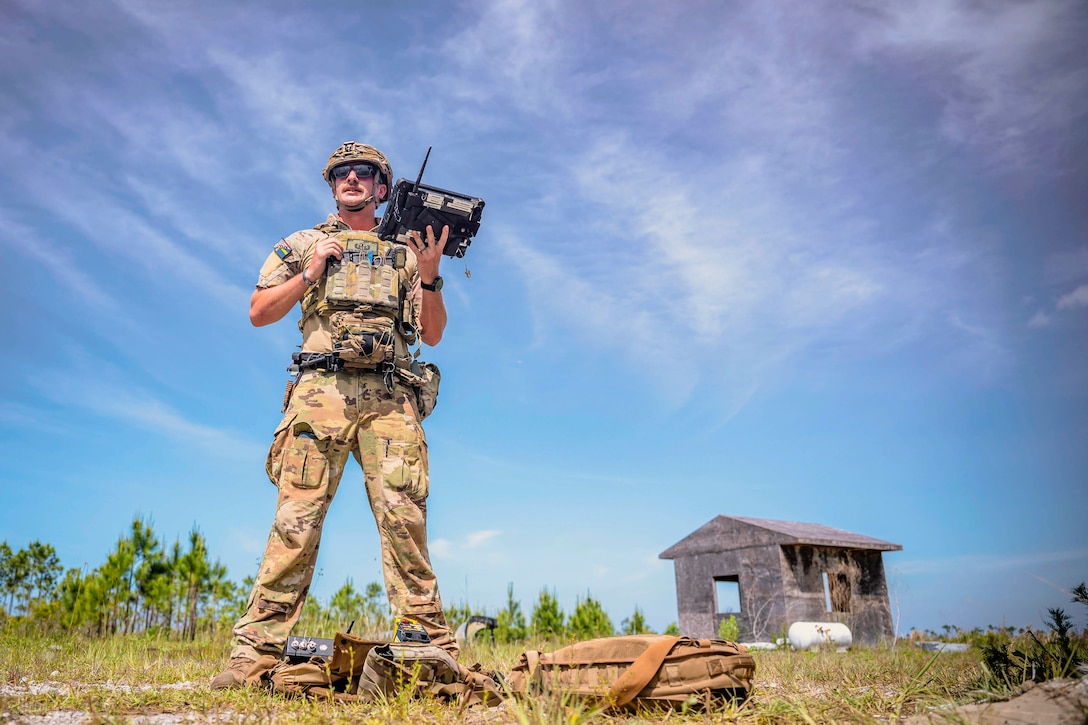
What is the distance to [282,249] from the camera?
415 cm

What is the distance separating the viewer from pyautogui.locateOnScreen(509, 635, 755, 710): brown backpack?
2676 millimetres

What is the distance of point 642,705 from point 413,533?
154cm

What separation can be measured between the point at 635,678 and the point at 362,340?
226 cm

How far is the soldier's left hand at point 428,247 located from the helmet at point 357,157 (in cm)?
58

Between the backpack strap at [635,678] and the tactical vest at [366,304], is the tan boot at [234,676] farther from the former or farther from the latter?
the backpack strap at [635,678]

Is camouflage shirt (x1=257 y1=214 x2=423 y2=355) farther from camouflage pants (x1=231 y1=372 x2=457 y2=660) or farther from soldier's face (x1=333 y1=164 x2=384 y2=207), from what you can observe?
camouflage pants (x1=231 y1=372 x2=457 y2=660)

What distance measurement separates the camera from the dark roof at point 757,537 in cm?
1288

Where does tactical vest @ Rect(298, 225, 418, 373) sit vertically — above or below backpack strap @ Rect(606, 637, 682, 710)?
above

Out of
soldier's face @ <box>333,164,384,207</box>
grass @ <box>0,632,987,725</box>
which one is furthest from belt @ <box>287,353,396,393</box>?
grass @ <box>0,632,987,725</box>

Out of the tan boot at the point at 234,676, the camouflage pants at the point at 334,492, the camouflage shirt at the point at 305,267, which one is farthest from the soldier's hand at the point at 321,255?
the tan boot at the point at 234,676

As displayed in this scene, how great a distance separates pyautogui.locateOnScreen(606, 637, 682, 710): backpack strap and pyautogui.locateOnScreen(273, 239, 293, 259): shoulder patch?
3066mm

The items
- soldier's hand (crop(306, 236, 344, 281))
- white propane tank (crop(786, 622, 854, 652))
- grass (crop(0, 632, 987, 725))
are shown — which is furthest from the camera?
white propane tank (crop(786, 622, 854, 652))

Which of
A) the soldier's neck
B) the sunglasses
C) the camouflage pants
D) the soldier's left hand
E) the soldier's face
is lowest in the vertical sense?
the camouflage pants

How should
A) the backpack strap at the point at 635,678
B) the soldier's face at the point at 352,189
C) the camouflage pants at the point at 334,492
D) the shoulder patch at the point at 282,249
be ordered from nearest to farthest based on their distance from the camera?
the backpack strap at the point at 635,678, the camouflage pants at the point at 334,492, the shoulder patch at the point at 282,249, the soldier's face at the point at 352,189
